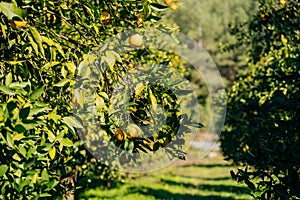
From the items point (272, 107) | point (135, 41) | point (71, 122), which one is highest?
point (135, 41)

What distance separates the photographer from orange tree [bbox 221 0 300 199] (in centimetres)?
358

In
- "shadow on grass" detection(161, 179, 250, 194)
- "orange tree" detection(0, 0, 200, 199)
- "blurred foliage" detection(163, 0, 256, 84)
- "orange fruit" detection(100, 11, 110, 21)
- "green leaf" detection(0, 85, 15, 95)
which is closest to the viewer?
"orange tree" detection(0, 0, 200, 199)

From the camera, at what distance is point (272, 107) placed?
3955 mm

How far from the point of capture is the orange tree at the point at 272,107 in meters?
3.58

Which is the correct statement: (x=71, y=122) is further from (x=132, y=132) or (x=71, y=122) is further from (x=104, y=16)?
(x=104, y=16)

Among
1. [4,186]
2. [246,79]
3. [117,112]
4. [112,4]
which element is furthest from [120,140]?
[246,79]

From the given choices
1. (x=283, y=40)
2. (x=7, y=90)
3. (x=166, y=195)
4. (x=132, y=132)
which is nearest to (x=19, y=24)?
(x=7, y=90)

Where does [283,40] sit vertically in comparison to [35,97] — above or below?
above

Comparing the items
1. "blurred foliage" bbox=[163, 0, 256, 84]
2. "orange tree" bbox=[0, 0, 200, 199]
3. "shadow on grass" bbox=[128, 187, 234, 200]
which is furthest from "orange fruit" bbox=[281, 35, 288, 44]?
"blurred foliage" bbox=[163, 0, 256, 84]

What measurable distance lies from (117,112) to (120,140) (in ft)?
0.54

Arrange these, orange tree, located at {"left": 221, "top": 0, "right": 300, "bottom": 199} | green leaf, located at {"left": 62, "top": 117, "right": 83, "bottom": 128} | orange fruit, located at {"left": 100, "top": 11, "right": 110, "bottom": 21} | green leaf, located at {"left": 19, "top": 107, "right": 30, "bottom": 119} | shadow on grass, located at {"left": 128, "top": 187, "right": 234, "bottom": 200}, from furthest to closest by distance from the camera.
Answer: shadow on grass, located at {"left": 128, "top": 187, "right": 234, "bottom": 200}, orange tree, located at {"left": 221, "top": 0, "right": 300, "bottom": 199}, orange fruit, located at {"left": 100, "top": 11, "right": 110, "bottom": 21}, green leaf, located at {"left": 62, "top": 117, "right": 83, "bottom": 128}, green leaf, located at {"left": 19, "top": 107, "right": 30, "bottom": 119}

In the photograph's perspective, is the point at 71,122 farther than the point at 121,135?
No

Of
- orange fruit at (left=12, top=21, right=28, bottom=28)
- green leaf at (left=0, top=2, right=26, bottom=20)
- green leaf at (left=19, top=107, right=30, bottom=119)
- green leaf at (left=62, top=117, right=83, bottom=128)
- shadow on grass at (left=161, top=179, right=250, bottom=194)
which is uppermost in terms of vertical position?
orange fruit at (left=12, top=21, right=28, bottom=28)

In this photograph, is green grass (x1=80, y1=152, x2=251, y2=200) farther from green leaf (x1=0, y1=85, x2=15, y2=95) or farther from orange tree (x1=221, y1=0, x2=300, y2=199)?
green leaf (x1=0, y1=85, x2=15, y2=95)
